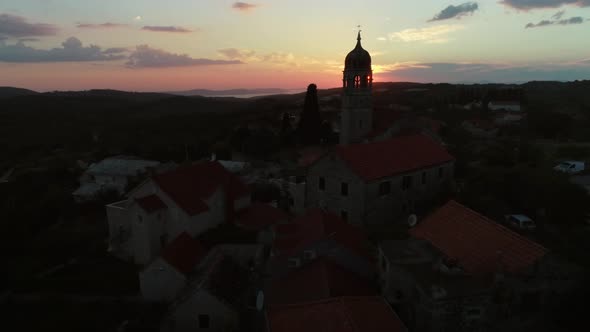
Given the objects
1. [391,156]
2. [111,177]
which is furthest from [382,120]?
[111,177]

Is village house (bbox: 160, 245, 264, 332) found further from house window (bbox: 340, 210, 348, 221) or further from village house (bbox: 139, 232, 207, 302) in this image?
house window (bbox: 340, 210, 348, 221)

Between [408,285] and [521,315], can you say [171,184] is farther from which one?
[521,315]

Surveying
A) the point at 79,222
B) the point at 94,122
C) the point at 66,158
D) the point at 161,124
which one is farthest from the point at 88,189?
the point at 94,122

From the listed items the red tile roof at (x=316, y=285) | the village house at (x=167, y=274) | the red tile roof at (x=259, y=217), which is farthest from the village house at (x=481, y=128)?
the village house at (x=167, y=274)

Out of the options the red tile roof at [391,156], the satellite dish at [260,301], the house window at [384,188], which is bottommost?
the satellite dish at [260,301]

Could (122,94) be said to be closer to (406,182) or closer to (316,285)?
(406,182)

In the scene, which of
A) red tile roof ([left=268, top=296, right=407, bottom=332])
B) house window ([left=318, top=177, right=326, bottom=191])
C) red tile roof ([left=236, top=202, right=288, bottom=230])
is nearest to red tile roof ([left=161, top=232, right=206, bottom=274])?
red tile roof ([left=236, top=202, right=288, bottom=230])

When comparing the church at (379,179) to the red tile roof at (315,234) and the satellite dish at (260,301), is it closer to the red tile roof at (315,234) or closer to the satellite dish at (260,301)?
the red tile roof at (315,234)
